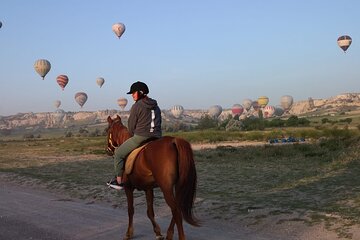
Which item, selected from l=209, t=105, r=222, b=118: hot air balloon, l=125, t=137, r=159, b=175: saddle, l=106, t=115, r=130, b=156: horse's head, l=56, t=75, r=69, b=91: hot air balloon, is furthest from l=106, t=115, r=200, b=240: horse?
l=209, t=105, r=222, b=118: hot air balloon

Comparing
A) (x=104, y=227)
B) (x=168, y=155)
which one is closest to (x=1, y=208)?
(x=104, y=227)

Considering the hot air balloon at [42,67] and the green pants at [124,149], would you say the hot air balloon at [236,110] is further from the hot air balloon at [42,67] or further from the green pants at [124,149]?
the green pants at [124,149]

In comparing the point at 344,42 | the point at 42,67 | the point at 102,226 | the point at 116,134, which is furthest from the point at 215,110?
the point at 116,134

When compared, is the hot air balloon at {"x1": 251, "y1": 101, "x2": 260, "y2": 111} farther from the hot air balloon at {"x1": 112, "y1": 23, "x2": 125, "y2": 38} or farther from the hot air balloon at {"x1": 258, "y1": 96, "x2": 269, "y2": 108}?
the hot air balloon at {"x1": 112, "y1": 23, "x2": 125, "y2": 38}

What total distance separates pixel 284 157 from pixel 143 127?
2633 cm

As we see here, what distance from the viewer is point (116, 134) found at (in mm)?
10719

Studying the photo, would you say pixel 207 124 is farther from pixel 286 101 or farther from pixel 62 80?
pixel 286 101

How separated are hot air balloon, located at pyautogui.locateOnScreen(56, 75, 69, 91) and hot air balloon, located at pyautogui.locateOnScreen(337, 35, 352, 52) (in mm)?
54644

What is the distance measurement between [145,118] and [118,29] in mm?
81069

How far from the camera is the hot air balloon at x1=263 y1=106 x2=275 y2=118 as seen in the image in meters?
171

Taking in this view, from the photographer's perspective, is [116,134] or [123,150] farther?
[116,134]

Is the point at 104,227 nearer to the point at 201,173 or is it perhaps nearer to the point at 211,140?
the point at 201,173

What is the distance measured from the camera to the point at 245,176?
77.6ft

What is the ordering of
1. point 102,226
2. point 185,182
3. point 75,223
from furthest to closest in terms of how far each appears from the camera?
point 75,223
point 102,226
point 185,182
